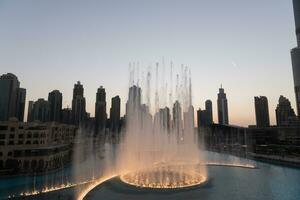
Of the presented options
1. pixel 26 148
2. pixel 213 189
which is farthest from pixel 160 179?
pixel 26 148

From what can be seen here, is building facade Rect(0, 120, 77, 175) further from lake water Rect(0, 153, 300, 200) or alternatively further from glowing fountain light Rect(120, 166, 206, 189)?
glowing fountain light Rect(120, 166, 206, 189)

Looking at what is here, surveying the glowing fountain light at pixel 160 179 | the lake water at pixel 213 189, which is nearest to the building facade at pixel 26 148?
the lake water at pixel 213 189

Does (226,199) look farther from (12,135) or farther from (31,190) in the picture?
(12,135)

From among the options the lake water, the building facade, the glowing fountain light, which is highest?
the building facade

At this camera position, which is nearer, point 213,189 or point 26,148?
point 213,189

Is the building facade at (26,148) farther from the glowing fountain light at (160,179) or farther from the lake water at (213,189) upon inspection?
the glowing fountain light at (160,179)

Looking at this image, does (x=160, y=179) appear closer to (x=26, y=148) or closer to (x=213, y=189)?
(x=213, y=189)

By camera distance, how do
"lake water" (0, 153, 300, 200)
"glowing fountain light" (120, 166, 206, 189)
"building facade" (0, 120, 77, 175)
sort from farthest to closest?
"building facade" (0, 120, 77, 175), "glowing fountain light" (120, 166, 206, 189), "lake water" (0, 153, 300, 200)

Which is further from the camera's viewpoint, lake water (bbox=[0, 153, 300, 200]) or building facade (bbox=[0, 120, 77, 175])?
building facade (bbox=[0, 120, 77, 175])

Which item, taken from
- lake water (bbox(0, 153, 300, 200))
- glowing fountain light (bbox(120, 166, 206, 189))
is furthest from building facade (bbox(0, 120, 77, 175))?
glowing fountain light (bbox(120, 166, 206, 189))

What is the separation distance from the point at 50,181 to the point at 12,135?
18505mm

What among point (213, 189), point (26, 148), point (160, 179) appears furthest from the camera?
point (26, 148)

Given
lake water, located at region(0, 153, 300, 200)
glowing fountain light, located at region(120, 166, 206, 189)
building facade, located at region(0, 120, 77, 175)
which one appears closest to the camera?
lake water, located at region(0, 153, 300, 200)

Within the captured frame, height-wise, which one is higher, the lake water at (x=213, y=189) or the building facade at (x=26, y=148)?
the building facade at (x=26, y=148)
